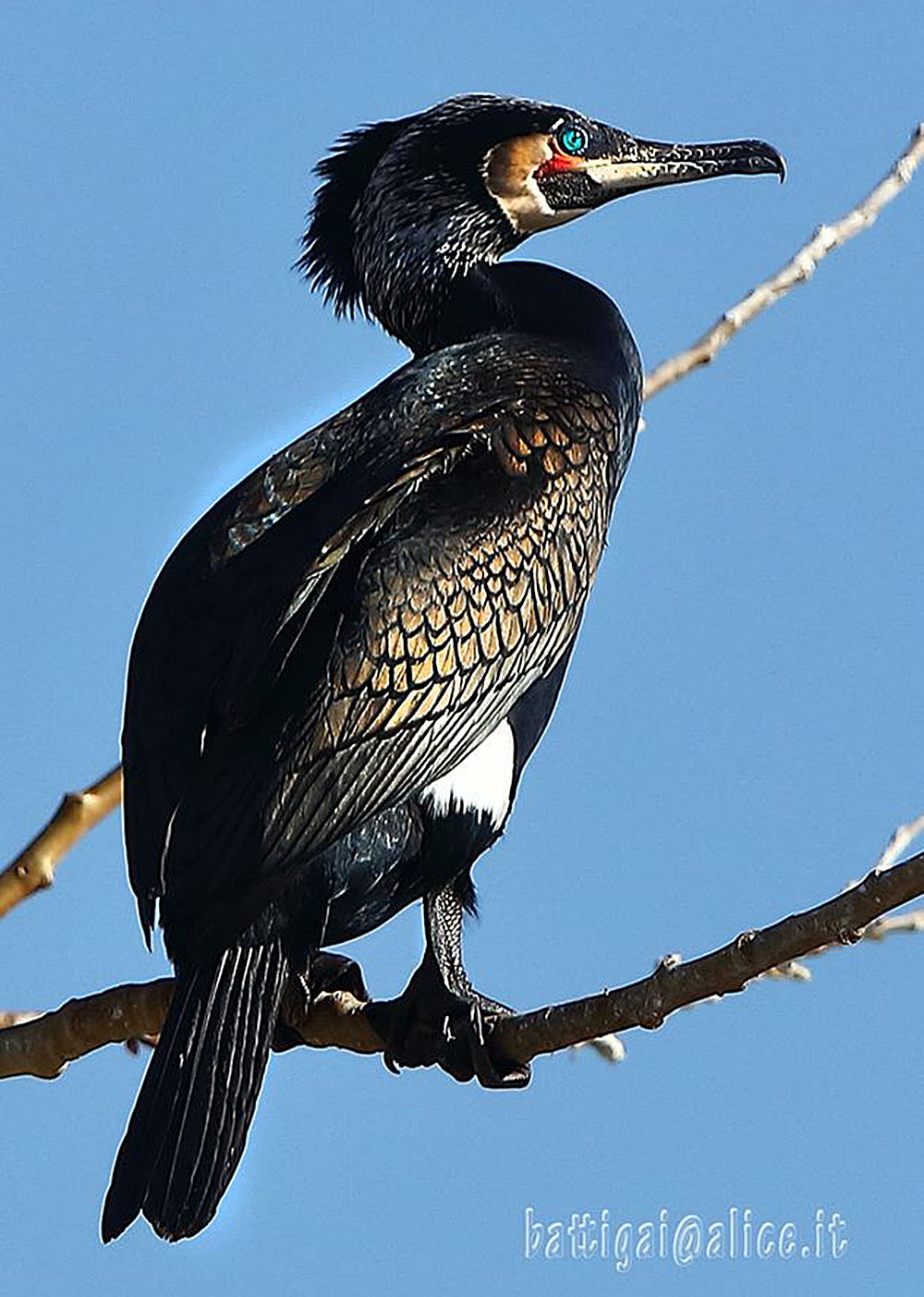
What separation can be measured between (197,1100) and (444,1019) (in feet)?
1.56

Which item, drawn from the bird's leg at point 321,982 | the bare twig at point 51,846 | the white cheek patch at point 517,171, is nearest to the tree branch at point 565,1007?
the bird's leg at point 321,982

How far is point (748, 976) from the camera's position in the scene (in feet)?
10.4

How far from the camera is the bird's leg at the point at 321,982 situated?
14.1 ft

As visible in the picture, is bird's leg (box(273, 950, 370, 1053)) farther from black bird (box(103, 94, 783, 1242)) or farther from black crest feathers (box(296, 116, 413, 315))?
black crest feathers (box(296, 116, 413, 315))

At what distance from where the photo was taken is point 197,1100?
3975 mm

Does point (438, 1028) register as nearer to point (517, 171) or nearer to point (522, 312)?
point (522, 312)

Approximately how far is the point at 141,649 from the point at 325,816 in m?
Result: 0.59

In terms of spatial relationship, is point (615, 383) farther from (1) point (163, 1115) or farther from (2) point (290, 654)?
(1) point (163, 1115)

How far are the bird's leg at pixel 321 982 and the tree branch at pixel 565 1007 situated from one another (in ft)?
0.05

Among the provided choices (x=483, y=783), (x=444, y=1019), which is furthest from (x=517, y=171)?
(x=444, y=1019)

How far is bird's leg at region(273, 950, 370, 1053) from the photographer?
4.30 m

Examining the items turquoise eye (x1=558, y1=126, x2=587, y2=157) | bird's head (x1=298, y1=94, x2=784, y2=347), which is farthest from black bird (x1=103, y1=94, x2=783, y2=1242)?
turquoise eye (x1=558, y1=126, x2=587, y2=157)

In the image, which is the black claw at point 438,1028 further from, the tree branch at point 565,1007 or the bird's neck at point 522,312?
the bird's neck at point 522,312

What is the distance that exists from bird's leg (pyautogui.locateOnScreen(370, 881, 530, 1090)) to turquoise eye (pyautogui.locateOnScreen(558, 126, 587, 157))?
1747mm
